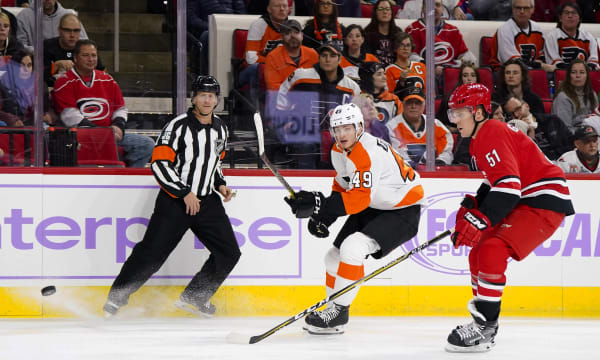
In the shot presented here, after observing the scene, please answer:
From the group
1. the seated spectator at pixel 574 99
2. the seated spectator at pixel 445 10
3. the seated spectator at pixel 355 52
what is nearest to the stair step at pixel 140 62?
the seated spectator at pixel 355 52

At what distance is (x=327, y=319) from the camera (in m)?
4.06

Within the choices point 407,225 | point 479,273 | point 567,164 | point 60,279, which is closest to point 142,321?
point 60,279

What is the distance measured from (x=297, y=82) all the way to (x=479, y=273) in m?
1.75

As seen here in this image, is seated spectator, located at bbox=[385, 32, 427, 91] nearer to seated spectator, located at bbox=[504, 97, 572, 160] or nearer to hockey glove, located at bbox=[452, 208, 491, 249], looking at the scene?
seated spectator, located at bbox=[504, 97, 572, 160]

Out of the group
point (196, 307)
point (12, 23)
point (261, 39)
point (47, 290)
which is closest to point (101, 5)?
point (12, 23)

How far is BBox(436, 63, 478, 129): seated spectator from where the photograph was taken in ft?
16.4

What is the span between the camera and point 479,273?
3590 millimetres

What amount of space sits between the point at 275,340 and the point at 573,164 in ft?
7.34

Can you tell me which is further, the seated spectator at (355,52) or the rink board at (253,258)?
the seated spectator at (355,52)

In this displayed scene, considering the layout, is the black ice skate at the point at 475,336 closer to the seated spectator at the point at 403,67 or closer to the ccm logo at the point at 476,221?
the ccm logo at the point at 476,221

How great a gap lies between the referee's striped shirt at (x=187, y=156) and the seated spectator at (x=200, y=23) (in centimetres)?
32

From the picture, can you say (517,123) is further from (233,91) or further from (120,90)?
(120,90)

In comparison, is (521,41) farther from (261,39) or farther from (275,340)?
(275,340)

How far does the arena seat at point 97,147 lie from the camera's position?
4723mm
